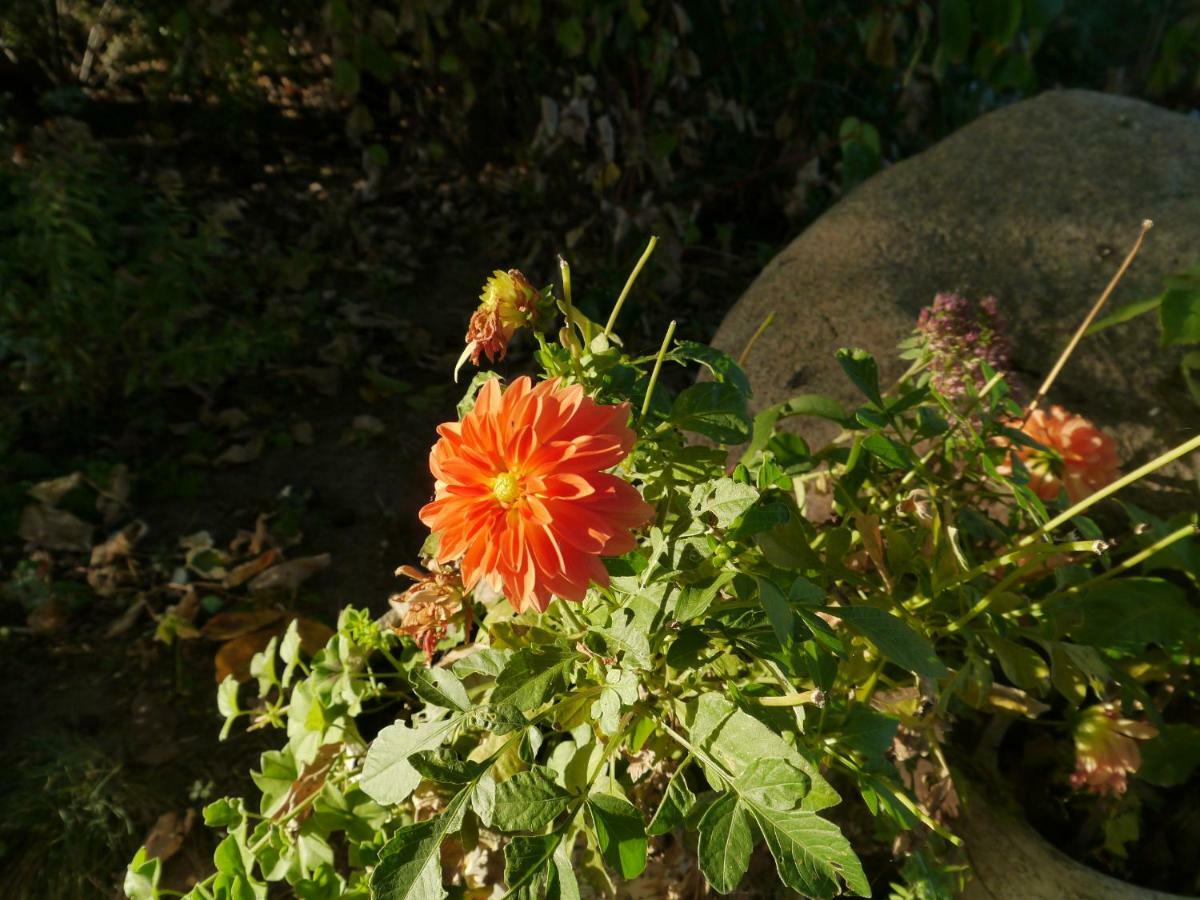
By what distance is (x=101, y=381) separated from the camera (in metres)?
2.20

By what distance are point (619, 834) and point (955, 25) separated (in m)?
1.94

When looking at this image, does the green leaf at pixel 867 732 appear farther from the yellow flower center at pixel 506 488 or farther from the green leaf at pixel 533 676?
the yellow flower center at pixel 506 488

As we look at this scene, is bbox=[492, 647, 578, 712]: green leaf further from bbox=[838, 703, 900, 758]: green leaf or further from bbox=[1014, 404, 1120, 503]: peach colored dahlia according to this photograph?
bbox=[1014, 404, 1120, 503]: peach colored dahlia

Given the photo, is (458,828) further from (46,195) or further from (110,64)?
(110,64)

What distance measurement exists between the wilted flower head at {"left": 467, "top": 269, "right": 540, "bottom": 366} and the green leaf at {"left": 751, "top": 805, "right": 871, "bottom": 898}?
434 mm

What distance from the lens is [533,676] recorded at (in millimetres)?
777

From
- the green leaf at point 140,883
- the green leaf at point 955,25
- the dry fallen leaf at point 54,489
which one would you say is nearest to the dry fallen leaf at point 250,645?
the dry fallen leaf at point 54,489

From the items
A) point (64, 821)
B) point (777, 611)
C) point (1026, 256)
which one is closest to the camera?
point (777, 611)

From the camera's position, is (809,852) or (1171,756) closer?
(809,852)

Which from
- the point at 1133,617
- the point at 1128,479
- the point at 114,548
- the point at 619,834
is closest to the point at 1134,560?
the point at 1133,617

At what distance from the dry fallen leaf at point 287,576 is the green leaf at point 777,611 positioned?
134 centimetres

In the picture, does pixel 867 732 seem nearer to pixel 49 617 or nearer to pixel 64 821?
pixel 64 821

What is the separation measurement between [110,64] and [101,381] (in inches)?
76.7

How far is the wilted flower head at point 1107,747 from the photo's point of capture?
108cm
